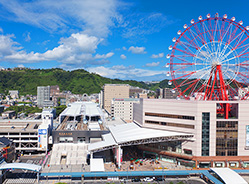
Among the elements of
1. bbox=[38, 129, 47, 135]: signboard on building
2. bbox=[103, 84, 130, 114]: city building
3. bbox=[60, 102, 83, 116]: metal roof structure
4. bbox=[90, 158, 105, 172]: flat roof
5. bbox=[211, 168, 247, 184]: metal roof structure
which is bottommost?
bbox=[90, 158, 105, 172]: flat roof

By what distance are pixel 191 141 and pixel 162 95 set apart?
130 meters

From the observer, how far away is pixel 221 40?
43719 mm

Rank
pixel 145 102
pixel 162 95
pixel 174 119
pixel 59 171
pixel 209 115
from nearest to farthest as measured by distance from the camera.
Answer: pixel 59 171
pixel 209 115
pixel 174 119
pixel 145 102
pixel 162 95

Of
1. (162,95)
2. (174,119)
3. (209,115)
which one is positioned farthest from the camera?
(162,95)

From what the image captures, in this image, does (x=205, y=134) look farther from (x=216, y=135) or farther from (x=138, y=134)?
(x=138, y=134)

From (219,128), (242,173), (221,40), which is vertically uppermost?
(221,40)

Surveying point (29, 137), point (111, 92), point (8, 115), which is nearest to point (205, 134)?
point (29, 137)

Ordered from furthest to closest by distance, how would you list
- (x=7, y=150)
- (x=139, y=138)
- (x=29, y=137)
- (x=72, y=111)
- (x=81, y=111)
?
(x=81, y=111), (x=72, y=111), (x=29, y=137), (x=7, y=150), (x=139, y=138)

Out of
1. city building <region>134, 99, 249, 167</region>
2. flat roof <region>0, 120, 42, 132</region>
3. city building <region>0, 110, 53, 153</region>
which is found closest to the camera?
city building <region>134, 99, 249, 167</region>

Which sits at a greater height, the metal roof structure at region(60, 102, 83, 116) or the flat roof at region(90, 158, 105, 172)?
the metal roof structure at region(60, 102, 83, 116)

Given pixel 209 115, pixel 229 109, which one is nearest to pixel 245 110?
pixel 229 109

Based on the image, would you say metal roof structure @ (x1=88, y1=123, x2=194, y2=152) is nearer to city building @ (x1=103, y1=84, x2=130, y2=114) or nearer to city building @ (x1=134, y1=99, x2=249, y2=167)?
city building @ (x1=134, y1=99, x2=249, y2=167)

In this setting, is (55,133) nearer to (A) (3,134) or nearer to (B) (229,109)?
(A) (3,134)

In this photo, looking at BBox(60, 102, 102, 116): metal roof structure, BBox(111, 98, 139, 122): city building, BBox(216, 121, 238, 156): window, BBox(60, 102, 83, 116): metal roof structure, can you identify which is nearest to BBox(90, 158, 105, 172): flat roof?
Answer: BBox(216, 121, 238, 156): window
